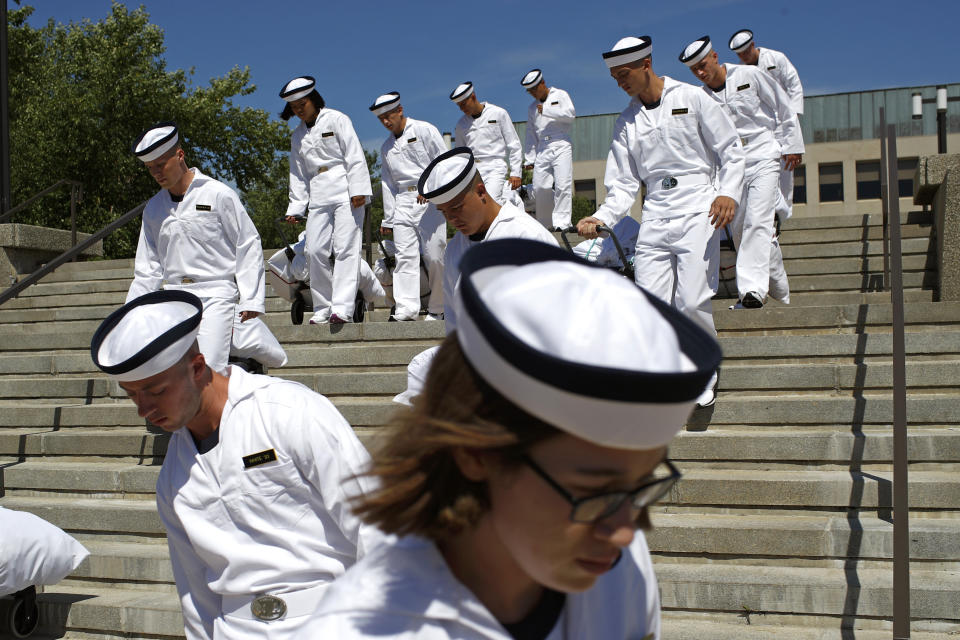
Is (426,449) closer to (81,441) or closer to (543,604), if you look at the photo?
(543,604)

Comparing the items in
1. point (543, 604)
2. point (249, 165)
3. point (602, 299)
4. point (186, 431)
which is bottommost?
point (249, 165)

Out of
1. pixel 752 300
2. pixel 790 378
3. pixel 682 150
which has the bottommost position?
A: pixel 790 378

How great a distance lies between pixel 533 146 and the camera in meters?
13.6

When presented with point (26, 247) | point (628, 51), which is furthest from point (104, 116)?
point (628, 51)

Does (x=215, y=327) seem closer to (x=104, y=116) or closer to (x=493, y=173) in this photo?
(x=493, y=173)

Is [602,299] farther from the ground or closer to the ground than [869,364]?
farther from the ground

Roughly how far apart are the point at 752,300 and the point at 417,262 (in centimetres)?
358

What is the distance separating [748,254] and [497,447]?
23.4ft

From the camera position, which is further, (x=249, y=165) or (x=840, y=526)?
(x=249, y=165)

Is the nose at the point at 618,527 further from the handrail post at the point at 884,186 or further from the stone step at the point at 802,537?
the handrail post at the point at 884,186

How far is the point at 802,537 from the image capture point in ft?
16.9

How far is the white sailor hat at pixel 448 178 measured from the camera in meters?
5.11

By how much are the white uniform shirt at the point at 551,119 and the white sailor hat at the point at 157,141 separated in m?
7.47

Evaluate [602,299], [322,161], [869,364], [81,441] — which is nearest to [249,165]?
[322,161]
